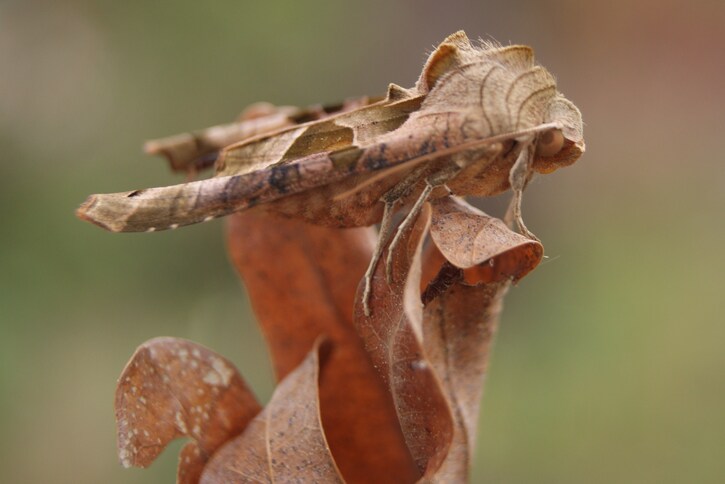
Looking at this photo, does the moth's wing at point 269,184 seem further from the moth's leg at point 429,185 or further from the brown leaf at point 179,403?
the brown leaf at point 179,403

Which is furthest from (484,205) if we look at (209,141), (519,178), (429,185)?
(429,185)

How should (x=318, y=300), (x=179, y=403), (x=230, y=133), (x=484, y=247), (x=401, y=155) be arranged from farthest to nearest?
(x=230, y=133) → (x=318, y=300) → (x=401, y=155) → (x=179, y=403) → (x=484, y=247)

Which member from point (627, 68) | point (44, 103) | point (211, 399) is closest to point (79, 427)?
point (44, 103)

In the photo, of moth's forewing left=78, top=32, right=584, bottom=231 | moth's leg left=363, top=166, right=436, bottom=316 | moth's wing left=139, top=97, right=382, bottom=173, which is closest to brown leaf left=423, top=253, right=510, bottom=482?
moth's leg left=363, top=166, right=436, bottom=316

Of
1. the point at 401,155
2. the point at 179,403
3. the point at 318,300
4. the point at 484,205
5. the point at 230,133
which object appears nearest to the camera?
the point at 179,403

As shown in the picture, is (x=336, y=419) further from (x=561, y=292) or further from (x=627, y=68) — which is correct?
(x=627, y=68)

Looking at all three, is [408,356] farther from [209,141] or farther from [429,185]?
[209,141]

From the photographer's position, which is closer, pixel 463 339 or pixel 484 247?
pixel 484 247

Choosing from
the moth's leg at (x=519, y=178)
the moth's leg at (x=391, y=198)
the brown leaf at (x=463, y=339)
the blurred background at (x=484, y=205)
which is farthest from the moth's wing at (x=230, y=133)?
the blurred background at (x=484, y=205)
